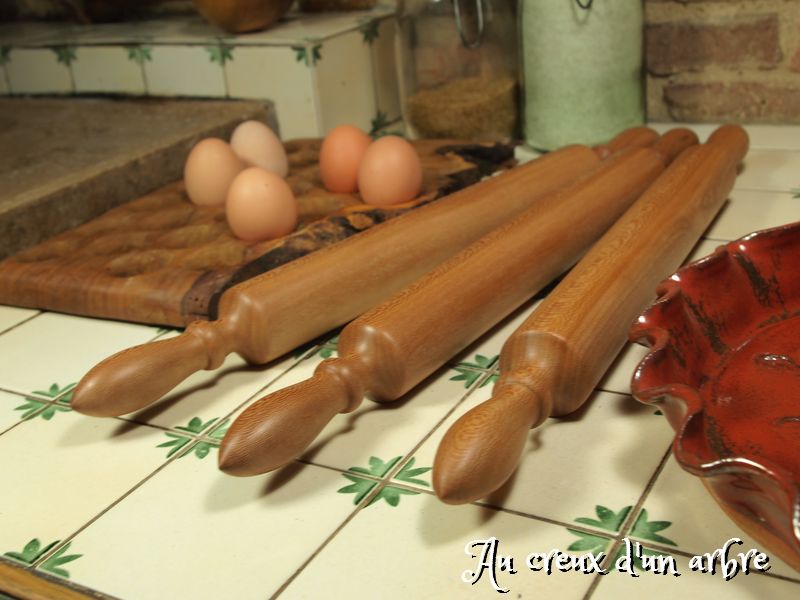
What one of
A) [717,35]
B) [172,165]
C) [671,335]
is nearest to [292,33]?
[172,165]

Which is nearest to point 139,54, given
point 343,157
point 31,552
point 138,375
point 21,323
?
point 343,157

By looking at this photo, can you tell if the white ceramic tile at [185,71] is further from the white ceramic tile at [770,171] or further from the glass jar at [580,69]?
the white ceramic tile at [770,171]

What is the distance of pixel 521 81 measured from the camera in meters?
1.21

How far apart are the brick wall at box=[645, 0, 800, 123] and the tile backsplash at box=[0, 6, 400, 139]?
16.1 inches

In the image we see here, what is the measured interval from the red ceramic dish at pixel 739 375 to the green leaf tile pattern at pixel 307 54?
79 cm

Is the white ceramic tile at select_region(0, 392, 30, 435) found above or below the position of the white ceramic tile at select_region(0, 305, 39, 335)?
below

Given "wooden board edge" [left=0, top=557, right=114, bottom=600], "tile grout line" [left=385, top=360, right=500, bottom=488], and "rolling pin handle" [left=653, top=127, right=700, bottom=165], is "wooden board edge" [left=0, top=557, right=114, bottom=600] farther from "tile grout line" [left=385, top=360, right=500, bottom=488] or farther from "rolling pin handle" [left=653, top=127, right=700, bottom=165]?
"rolling pin handle" [left=653, top=127, right=700, bottom=165]

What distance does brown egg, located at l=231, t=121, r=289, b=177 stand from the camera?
1.07 meters

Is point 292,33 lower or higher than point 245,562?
higher

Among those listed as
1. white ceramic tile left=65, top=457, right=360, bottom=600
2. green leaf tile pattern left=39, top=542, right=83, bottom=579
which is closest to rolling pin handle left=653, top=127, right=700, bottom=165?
white ceramic tile left=65, top=457, right=360, bottom=600

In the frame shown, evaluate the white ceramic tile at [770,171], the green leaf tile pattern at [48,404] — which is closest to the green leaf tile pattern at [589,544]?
the green leaf tile pattern at [48,404]

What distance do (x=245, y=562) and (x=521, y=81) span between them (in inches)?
34.6

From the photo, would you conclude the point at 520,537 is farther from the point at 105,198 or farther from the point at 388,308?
the point at 105,198

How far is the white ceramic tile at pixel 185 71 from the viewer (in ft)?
4.34
